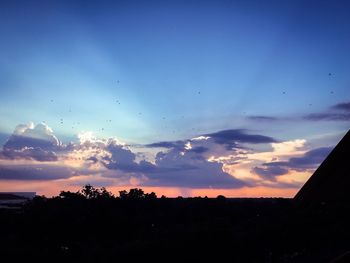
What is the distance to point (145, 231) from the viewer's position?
3903 centimetres

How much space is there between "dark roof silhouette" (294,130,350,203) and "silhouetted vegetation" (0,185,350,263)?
56.0ft

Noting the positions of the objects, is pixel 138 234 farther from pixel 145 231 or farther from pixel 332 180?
pixel 332 180

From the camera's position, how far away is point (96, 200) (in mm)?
47594

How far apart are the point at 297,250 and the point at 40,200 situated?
28984mm

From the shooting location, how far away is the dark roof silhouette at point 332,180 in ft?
5.27

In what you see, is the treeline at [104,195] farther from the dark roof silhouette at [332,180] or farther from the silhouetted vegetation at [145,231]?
the dark roof silhouette at [332,180]

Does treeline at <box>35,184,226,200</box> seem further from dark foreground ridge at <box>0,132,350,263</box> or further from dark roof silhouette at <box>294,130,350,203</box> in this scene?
dark roof silhouette at <box>294,130,350,203</box>

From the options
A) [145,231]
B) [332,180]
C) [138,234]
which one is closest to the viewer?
[332,180]

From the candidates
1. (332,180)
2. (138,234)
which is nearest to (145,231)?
(138,234)

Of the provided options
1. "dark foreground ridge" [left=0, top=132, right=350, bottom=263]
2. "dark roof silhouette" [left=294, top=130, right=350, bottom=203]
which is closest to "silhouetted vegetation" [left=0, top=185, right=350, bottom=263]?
"dark foreground ridge" [left=0, top=132, right=350, bottom=263]

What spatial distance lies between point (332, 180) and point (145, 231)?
38790 millimetres

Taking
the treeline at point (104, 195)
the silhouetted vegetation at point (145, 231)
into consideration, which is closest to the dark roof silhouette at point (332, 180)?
the silhouetted vegetation at point (145, 231)

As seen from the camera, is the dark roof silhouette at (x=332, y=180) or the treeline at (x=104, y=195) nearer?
the dark roof silhouette at (x=332, y=180)

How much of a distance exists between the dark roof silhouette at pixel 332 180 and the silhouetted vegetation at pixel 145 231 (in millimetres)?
17063
